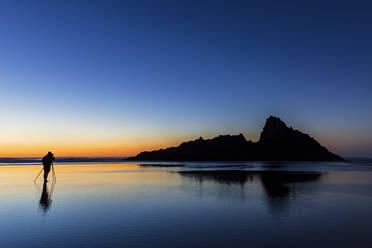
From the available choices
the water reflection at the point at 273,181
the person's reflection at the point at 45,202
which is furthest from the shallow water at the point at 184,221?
the water reflection at the point at 273,181

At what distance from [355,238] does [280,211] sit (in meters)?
5.61

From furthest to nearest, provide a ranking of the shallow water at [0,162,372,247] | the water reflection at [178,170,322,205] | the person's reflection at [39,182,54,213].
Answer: the water reflection at [178,170,322,205], the person's reflection at [39,182,54,213], the shallow water at [0,162,372,247]

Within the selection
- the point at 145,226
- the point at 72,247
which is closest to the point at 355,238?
the point at 145,226

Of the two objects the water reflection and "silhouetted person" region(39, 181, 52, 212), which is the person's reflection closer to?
"silhouetted person" region(39, 181, 52, 212)

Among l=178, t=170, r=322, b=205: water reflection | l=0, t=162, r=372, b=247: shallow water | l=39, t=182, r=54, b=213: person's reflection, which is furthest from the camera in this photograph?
l=178, t=170, r=322, b=205: water reflection

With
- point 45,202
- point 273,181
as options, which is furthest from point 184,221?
point 273,181

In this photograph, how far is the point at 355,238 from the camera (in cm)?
1212

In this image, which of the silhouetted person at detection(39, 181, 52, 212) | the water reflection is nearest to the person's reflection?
the silhouetted person at detection(39, 181, 52, 212)

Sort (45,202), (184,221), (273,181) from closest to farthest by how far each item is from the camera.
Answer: (184,221) → (45,202) → (273,181)

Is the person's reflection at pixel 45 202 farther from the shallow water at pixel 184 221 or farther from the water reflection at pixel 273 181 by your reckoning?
the water reflection at pixel 273 181

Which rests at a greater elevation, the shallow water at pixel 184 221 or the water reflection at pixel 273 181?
the water reflection at pixel 273 181

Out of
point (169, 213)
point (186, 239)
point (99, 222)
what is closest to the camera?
point (186, 239)

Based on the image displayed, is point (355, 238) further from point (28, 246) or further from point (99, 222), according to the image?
point (28, 246)

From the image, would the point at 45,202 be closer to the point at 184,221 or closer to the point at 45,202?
the point at 45,202
